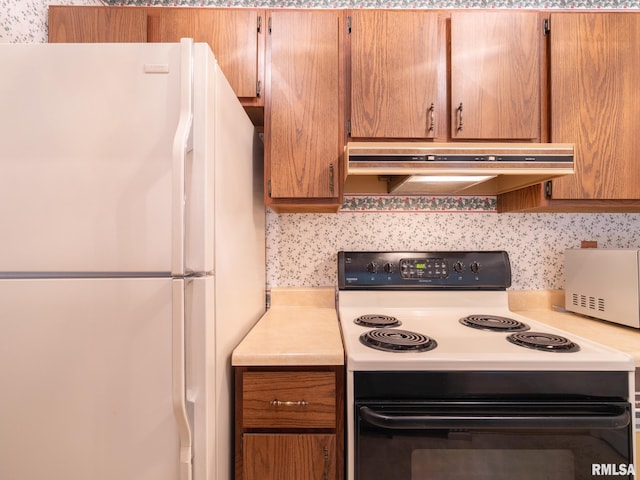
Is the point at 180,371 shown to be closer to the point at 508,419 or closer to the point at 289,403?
the point at 289,403

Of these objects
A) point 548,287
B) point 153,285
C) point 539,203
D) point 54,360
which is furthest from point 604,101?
point 54,360

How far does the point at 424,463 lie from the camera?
3.10ft

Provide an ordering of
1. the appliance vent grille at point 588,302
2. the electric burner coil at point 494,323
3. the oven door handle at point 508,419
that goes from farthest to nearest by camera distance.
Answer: the appliance vent grille at point 588,302 < the electric burner coil at point 494,323 < the oven door handle at point 508,419

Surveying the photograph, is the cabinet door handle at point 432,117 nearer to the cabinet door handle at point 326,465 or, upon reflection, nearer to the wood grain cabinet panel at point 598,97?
the wood grain cabinet panel at point 598,97

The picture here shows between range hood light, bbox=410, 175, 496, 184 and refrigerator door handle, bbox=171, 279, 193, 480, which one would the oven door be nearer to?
refrigerator door handle, bbox=171, 279, 193, 480

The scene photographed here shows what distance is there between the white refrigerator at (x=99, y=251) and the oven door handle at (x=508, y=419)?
54cm

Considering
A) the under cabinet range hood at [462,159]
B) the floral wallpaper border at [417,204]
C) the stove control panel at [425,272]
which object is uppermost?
the under cabinet range hood at [462,159]

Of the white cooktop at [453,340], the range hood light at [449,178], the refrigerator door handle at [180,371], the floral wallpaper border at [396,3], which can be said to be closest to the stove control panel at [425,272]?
the white cooktop at [453,340]

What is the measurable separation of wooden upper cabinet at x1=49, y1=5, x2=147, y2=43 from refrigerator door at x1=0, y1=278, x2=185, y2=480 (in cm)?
109

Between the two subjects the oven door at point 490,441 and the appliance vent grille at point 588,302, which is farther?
the appliance vent grille at point 588,302

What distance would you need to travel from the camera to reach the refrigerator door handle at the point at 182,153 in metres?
0.79

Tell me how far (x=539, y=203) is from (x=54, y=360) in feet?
6.10

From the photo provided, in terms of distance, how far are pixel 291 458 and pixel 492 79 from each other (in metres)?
→ 1.63

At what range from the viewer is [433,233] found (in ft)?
5.66
